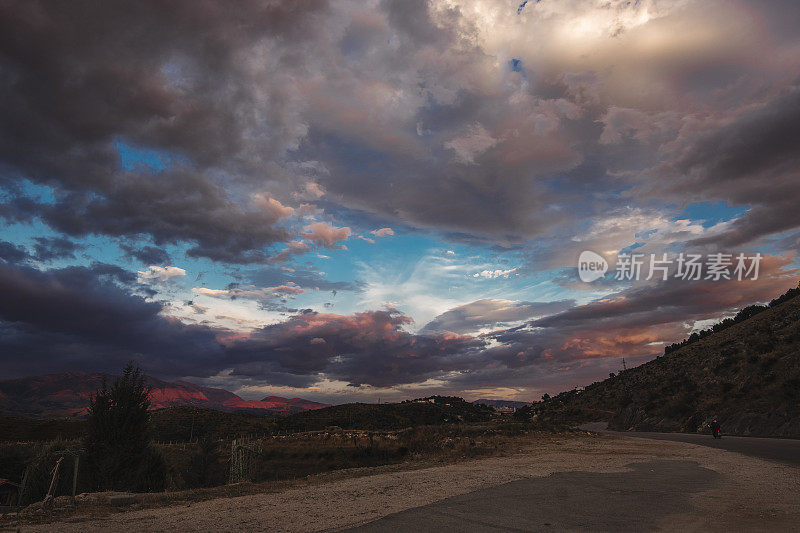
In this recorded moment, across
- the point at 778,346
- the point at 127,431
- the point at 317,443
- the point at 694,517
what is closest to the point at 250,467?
the point at 127,431

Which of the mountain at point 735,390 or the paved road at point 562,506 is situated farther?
the mountain at point 735,390

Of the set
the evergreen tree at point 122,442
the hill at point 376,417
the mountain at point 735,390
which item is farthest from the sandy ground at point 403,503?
the hill at point 376,417

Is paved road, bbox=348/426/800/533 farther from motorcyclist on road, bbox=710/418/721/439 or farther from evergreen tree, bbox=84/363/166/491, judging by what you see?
motorcyclist on road, bbox=710/418/721/439

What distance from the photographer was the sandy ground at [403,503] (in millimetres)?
8711

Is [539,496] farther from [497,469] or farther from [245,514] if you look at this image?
[245,514]

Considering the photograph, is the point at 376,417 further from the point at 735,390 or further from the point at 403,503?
the point at 403,503

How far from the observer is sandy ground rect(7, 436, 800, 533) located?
8.71 meters

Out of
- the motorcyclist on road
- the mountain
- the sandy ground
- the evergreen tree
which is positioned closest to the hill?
the mountain

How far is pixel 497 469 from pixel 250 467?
13139mm

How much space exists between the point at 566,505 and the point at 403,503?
411cm

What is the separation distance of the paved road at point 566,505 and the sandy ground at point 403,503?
21.1 inches

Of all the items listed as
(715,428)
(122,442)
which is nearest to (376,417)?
(715,428)

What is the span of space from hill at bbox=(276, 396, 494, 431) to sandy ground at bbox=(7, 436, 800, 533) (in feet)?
236

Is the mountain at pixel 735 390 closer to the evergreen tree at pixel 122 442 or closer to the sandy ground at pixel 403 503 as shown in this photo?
the sandy ground at pixel 403 503
